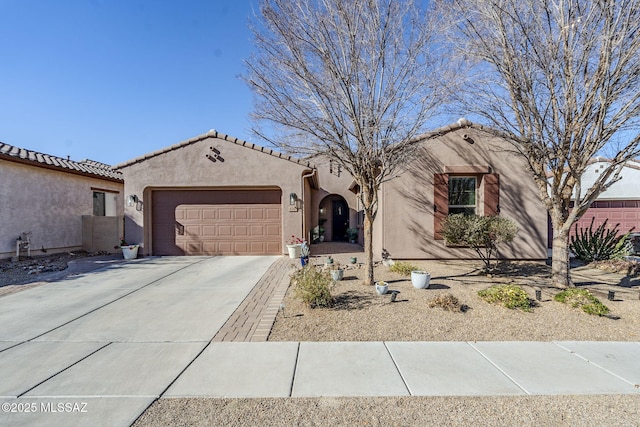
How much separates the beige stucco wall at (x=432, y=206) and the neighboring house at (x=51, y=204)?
1190 cm

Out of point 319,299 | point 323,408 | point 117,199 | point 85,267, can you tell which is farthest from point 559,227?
point 117,199

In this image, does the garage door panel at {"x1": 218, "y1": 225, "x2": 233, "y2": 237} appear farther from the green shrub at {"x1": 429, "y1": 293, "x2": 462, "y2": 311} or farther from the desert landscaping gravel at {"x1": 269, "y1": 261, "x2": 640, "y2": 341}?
the green shrub at {"x1": 429, "y1": 293, "x2": 462, "y2": 311}

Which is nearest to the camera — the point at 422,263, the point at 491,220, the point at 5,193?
the point at 491,220

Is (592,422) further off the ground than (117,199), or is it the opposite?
(117,199)

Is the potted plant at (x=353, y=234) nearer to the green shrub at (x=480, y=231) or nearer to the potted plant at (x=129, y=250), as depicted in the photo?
the green shrub at (x=480, y=231)

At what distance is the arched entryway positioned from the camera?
17.7m

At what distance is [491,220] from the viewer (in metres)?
7.12

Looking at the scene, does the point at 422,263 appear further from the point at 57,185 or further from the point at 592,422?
the point at 57,185

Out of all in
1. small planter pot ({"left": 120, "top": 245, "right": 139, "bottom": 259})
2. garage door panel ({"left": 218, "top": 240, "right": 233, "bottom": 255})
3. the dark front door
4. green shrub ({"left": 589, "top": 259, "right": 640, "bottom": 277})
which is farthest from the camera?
the dark front door

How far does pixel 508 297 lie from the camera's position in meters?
5.21

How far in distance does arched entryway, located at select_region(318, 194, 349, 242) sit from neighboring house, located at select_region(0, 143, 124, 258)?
33.6 feet

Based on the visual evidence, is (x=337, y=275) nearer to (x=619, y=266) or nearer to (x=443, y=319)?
(x=443, y=319)

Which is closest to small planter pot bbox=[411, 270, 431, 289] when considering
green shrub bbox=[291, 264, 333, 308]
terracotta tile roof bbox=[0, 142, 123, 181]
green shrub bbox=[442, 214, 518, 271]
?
green shrub bbox=[442, 214, 518, 271]

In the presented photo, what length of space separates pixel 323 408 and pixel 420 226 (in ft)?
23.1
